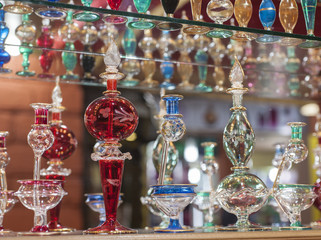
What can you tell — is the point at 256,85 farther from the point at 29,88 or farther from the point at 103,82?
the point at 29,88

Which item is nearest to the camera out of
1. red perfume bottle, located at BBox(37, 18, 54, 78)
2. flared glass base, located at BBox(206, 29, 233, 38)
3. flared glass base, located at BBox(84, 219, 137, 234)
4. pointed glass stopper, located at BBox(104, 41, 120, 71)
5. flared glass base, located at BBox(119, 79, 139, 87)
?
flared glass base, located at BBox(84, 219, 137, 234)

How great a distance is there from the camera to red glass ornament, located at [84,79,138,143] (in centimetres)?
161

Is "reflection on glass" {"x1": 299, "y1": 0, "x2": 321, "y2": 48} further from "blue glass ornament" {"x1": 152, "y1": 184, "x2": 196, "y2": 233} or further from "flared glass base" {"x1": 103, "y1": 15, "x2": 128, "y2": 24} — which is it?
"blue glass ornament" {"x1": 152, "y1": 184, "x2": 196, "y2": 233}

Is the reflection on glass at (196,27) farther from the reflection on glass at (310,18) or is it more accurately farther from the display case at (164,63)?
the reflection on glass at (310,18)

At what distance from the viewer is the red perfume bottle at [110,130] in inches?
63.4

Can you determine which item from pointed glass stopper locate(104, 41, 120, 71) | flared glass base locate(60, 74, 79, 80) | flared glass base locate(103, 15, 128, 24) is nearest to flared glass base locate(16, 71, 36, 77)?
flared glass base locate(60, 74, 79, 80)

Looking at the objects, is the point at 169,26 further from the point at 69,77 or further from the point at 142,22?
the point at 69,77

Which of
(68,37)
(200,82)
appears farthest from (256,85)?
(68,37)

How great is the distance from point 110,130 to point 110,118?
0.03 meters

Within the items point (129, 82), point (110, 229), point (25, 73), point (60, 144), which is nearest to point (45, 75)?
point (25, 73)

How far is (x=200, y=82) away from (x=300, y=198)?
0.88 metres

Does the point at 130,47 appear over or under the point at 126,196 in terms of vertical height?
over

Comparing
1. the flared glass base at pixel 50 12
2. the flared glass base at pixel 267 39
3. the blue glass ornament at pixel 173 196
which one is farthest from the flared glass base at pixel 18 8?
the flared glass base at pixel 267 39

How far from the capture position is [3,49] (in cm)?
201
